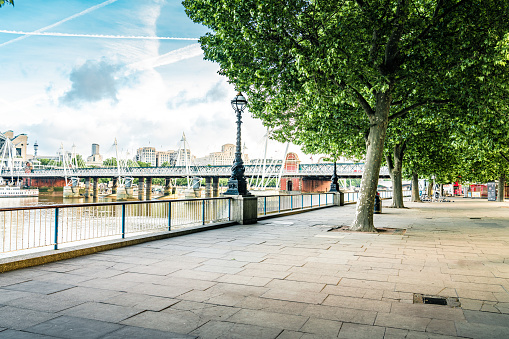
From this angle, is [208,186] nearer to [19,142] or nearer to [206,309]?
[206,309]

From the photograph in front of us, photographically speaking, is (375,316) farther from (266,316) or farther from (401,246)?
(401,246)

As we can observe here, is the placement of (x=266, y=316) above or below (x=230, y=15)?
below

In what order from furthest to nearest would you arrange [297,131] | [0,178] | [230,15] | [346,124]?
[0,178] < [297,131] < [346,124] < [230,15]

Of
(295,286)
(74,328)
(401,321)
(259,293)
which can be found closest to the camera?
(74,328)

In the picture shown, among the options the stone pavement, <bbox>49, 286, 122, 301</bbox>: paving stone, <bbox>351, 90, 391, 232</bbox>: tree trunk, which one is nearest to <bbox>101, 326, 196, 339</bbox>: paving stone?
the stone pavement

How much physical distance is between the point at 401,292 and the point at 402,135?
1702 cm

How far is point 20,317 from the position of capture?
429cm

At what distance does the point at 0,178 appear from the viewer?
11312 centimetres

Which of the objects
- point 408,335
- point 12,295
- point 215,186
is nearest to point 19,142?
point 215,186

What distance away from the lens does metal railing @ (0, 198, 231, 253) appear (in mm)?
7855

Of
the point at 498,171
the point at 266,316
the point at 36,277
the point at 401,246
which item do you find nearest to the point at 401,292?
the point at 266,316

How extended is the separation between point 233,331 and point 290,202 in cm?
1831

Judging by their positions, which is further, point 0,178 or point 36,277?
point 0,178

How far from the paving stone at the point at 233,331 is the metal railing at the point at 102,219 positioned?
16.9 feet
